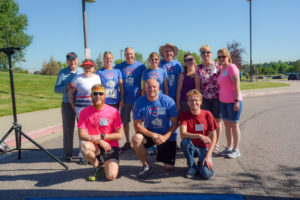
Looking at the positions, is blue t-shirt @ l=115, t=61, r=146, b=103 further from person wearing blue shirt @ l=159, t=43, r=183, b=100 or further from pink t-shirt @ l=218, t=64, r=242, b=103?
pink t-shirt @ l=218, t=64, r=242, b=103

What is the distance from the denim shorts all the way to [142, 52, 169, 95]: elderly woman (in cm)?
109

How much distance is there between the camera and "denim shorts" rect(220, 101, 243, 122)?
406 centimetres

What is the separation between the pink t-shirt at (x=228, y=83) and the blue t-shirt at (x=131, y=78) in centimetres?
155

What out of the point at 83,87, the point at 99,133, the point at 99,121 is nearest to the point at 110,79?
the point at 83,87

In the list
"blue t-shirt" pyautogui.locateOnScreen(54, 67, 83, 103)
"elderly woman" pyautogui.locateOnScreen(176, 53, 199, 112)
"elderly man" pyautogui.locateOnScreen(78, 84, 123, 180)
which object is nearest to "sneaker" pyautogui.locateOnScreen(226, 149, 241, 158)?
"elderly woman" pyautogui.locateOnScreen(176, 53, 199, 112)

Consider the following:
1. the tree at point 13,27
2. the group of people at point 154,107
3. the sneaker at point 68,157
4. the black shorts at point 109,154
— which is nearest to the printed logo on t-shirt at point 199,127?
the group of people at point 154,107

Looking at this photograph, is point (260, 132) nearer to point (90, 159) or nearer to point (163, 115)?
point (163, 115)

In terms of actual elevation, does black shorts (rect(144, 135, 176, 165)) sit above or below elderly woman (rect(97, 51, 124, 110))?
below

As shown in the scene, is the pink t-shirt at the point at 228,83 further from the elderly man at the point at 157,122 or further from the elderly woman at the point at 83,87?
the elderly woman at the point at 83,87

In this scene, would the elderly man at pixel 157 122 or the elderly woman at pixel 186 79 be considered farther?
the elderly woman at pixel 186 79

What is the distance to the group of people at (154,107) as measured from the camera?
3.57m

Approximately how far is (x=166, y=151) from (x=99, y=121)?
1.16 m

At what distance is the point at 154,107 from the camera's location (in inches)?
149

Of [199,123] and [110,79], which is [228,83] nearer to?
[199,123]
